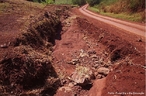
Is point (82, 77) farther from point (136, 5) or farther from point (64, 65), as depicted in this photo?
point (136, 5)

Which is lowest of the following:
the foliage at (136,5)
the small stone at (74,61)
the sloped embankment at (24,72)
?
the small stone at (74,61)

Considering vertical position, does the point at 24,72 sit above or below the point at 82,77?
above

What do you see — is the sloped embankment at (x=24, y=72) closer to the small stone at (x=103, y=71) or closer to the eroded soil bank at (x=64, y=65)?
the eroded soil bank at (x=64, y=65)

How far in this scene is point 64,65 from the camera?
11.3m

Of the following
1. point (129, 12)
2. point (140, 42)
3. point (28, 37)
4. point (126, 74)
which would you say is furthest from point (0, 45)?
point (129, 12)

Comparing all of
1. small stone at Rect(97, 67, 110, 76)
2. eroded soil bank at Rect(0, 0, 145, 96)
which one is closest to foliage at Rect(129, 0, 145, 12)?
eroded soil bank at Rect(0, 0, 145, 96)

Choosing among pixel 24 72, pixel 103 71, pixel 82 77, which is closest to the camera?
pixel 24 72

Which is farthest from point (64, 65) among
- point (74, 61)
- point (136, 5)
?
point (136, 5)

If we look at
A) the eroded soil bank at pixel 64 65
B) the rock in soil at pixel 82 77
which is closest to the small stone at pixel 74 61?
the eroded soil bank at pixel 64 65

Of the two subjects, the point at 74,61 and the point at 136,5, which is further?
the point at 136,5

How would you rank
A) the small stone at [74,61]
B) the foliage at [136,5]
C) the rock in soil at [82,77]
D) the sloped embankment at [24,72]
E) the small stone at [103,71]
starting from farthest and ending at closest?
the foliage at [136,5], the small stone at [74,61], the small stone at [103,71], the rock in soil at [82,77], the sloped embankment at [24,72]

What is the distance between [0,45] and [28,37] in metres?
2.02

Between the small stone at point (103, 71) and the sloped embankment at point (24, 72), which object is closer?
the sloped embankment at point (24, 72)

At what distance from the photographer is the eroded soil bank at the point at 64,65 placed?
7910 mm
